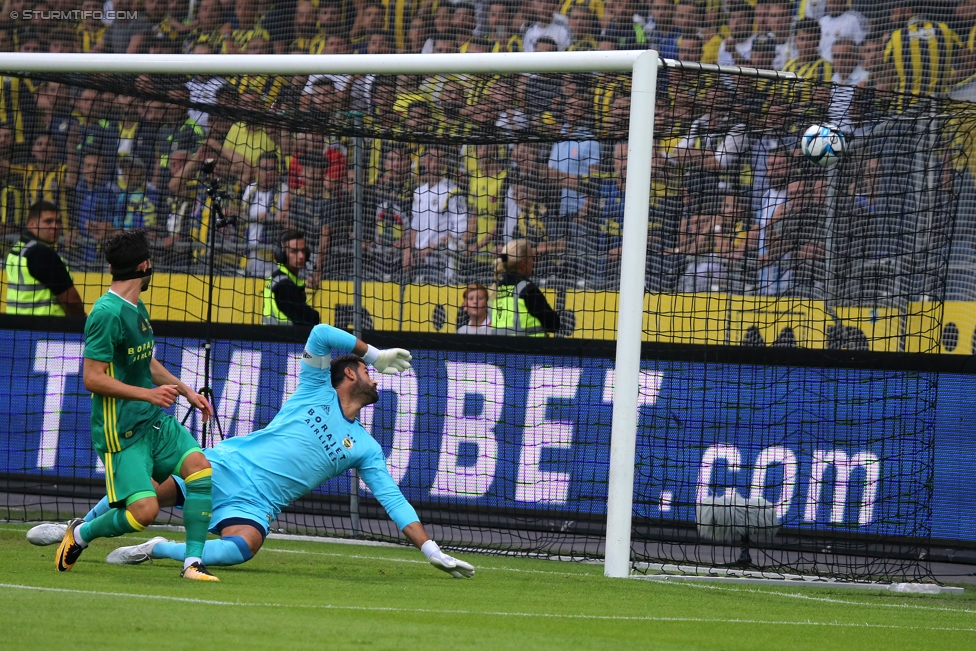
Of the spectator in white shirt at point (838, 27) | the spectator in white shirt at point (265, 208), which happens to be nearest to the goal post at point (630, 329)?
the spectator in white shirt at point (265, 208)

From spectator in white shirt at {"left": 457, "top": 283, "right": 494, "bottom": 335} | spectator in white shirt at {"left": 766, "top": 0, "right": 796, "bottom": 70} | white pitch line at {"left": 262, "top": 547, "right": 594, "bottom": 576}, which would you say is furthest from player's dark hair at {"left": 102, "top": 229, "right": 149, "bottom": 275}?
spectator in white shirt at {"left": 766, "top": 0, "right": 796, "bottom": 70}

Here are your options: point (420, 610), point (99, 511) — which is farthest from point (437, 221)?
point (420, 610)

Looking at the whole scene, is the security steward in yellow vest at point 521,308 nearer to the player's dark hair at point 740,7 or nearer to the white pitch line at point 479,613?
the white pitch line at point 479,613

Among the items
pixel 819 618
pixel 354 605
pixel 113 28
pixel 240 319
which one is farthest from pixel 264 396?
pixel 113 28

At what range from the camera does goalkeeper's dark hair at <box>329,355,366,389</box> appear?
7.33 metres

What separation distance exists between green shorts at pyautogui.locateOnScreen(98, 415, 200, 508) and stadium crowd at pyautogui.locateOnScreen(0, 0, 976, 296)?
11.6 feet

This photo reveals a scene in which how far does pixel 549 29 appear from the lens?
15578 millimetres

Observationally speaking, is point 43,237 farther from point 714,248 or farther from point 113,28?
point 113,28

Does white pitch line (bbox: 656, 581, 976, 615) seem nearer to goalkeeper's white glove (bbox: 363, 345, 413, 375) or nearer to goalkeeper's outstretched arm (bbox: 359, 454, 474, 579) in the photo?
goalkeeper's outstretched arm (bbox: 359, 454, 474, 579)

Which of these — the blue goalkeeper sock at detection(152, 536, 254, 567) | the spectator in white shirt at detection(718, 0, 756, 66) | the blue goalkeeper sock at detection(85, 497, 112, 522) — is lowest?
the blue goalkeeper sock at detection(152, 536, 254, 567)

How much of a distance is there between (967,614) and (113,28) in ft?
48.5

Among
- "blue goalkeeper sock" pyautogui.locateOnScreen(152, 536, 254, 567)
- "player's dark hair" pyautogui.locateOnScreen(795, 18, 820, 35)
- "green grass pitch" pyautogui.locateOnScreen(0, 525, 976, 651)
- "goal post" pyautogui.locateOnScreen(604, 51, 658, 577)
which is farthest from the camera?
"player's dark hair" pyautogui.locateOnScreen(795, 18, 820, 35)

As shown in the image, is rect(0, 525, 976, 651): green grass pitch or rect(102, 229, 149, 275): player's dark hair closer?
rect(0, 525, 976, 651): green grass pitch

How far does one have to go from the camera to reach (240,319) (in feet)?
45.0
